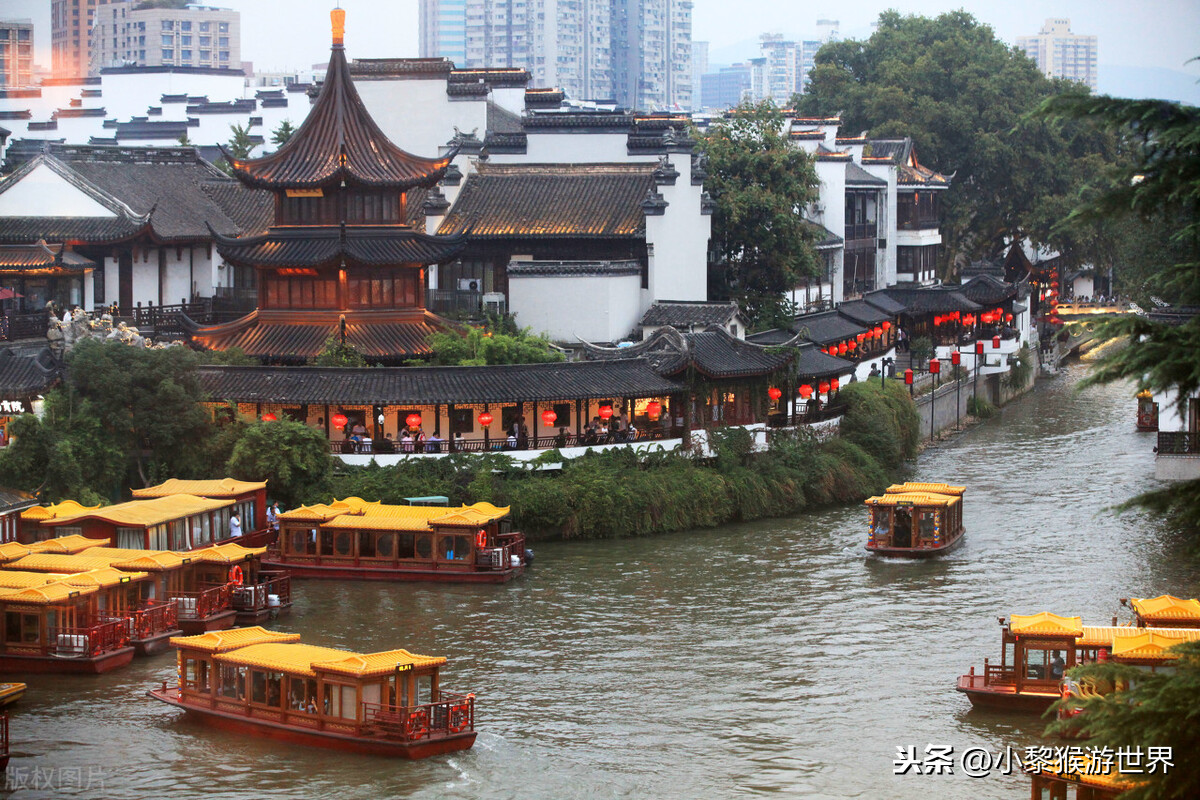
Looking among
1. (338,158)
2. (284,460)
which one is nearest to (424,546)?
(284,460)

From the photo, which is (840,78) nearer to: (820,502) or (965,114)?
(965,114)

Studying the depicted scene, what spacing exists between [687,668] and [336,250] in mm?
23048

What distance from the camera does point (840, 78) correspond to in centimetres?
10388

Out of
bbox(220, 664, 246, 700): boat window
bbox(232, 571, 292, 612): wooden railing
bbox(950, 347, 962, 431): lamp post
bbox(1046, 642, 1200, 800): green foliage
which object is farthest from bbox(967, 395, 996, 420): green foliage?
bbox(1046, 642, 1200, 800): green foliage

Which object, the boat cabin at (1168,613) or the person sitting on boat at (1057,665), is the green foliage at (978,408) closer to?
the boat cabin at (1168,613)

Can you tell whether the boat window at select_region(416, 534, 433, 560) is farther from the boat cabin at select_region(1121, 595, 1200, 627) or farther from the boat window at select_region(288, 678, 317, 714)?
the boat cabin at select_region(1121, 595, 1200, 627)

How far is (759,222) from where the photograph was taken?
61438 mm

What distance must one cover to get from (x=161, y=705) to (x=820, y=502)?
80.8 ft

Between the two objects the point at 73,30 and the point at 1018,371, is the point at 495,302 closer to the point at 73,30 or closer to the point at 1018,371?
the point at 1018,371

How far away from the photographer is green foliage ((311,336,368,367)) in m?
48.8

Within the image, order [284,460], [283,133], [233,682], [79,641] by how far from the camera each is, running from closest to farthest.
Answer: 1. [233,682]
2. [79,641]
3. [284,460]
4. [283,133]

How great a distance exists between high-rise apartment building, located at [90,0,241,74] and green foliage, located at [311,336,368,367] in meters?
130

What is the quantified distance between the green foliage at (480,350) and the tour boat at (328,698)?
20433 mm

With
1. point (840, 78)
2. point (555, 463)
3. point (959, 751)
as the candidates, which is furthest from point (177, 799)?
point (840, 78)
